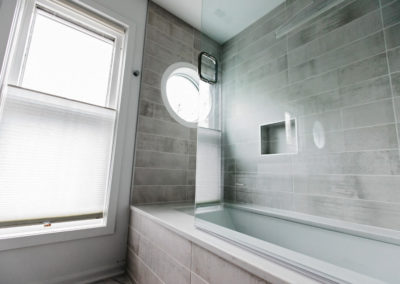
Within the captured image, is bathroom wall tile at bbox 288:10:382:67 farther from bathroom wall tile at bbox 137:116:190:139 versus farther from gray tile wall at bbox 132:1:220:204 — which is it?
bathroom wall tile at bbox 137:116:190:139

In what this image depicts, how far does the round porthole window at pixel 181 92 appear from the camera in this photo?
2066mm

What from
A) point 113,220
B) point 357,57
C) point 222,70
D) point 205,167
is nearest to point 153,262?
point 113,220

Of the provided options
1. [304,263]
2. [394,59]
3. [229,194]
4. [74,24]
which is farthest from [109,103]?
[394,59]

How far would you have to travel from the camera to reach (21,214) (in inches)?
48.9

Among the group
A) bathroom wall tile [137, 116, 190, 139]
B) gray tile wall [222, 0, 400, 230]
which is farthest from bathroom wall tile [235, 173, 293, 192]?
bathroom wall tile [137, 116, 190, 139]

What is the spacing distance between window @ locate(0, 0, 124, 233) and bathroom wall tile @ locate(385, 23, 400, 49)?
208 cm

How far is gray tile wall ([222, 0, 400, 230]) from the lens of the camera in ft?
3.95

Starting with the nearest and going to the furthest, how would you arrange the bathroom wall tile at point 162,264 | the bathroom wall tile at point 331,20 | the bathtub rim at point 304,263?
1. the bathtub rim at point 304,263
2. the bathroom wall tile at point 162,264
3. the bathroom wall tile at point 331,20

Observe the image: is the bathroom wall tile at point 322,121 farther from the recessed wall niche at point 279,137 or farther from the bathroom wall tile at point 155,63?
the bathroom wall tile at point 155,63

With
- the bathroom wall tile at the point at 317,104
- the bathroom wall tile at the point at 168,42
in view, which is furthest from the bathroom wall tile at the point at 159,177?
A: the bathroom wall tile at the point at 168,42

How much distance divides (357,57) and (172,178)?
1856mm

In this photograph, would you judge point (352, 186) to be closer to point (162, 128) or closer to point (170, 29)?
point (162, 128)

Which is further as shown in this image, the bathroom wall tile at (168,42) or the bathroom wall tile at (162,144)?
the bathroom wall tile at (168,42)

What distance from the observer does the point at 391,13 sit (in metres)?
1.23
